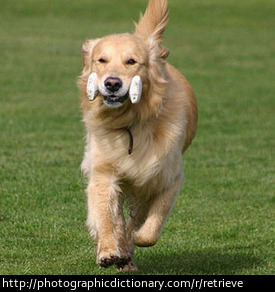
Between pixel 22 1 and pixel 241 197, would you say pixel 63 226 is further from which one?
pixel 22 1

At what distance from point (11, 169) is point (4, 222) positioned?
10.2ft

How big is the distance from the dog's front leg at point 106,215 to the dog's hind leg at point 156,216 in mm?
196

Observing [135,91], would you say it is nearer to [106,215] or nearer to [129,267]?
Result: [106,215]

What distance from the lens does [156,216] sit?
7.29 meters

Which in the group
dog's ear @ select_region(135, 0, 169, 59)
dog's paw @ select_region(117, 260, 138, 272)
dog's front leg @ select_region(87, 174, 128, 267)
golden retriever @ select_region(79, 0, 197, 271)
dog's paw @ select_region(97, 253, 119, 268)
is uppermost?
dog's ear @ select_region(135, 0, 169, 59)

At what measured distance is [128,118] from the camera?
7086 mm

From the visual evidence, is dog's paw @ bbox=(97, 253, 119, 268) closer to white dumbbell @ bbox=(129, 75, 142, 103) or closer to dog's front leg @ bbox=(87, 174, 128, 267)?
dog's front leg @ bbox=(87, 174, 128, 267)

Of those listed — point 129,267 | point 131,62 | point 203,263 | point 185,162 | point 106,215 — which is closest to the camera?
point 131,62

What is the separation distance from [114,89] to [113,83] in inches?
2.3

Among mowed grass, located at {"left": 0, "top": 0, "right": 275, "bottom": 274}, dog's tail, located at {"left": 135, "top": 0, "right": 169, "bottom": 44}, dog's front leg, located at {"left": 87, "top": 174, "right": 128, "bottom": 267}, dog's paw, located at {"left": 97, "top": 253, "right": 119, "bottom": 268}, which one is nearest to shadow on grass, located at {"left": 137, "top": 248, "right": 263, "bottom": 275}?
mowed grass, located at {"left": 0, "top": 0, "right": 275, "bottom": 274}

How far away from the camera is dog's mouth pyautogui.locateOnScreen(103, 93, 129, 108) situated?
267 inches

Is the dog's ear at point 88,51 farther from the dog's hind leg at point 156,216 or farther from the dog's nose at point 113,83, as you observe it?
the dog's hind leg at point 156,216

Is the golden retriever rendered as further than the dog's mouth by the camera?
Yes

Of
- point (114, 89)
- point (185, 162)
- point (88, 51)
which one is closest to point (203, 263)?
point (114, 89)
